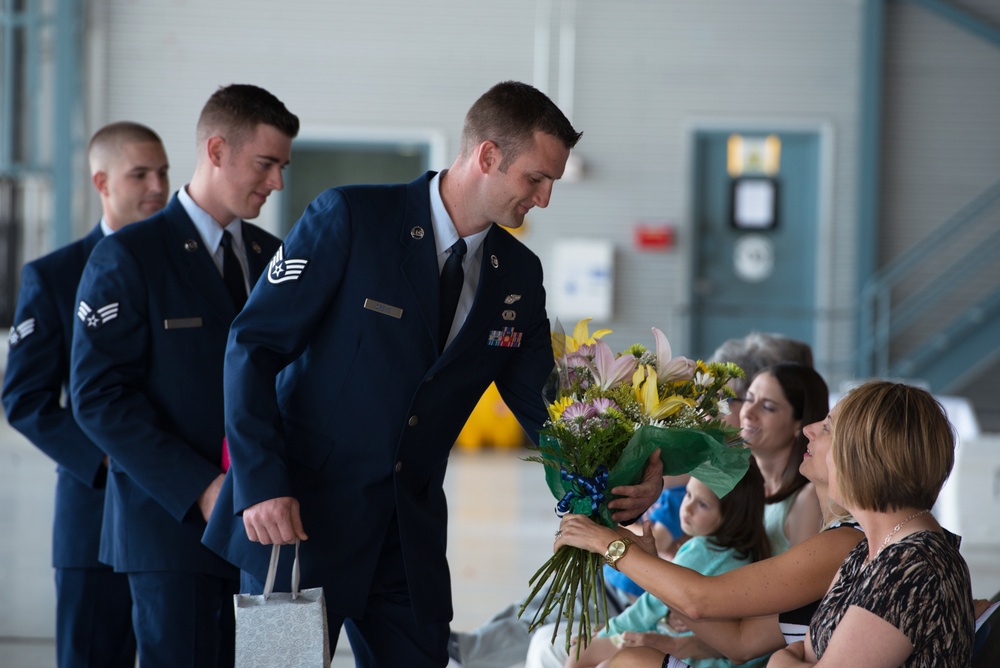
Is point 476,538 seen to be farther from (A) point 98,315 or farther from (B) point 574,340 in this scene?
(B) point 574,340

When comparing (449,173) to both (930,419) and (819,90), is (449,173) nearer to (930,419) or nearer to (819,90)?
(930,419)

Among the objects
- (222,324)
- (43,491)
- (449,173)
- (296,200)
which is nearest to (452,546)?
(43,491)

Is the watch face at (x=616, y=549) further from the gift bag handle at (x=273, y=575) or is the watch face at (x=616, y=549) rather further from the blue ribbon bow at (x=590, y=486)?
the gift bag handle at (x=273, y=575)

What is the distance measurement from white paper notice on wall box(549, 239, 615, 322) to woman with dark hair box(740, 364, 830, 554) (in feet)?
27.6

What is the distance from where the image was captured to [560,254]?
1176 centimetres

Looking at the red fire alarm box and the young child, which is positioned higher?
the red fire alarm box

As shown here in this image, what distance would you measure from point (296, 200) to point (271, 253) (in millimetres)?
9266

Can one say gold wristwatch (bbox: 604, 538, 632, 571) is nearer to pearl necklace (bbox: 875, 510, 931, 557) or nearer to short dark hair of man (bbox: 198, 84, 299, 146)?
pearl necklace (bbox: 875, 510, 931, 557)

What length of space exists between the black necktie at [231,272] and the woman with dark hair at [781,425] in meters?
1.42

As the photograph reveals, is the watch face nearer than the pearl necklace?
No

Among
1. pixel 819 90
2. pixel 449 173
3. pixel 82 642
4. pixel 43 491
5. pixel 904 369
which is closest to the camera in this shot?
pixel 449 173

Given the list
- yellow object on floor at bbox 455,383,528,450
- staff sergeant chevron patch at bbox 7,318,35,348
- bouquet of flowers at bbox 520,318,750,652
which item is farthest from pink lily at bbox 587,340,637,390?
yellow object on floor at bbox 455,383,528,450

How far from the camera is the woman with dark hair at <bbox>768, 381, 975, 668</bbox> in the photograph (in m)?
1.92

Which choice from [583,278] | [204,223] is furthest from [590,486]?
[583,278]
